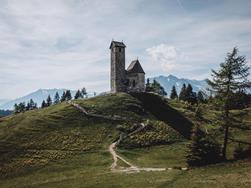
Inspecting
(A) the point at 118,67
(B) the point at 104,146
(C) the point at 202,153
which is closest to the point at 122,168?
(C) the point at 202,153

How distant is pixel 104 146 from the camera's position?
59.4 metres

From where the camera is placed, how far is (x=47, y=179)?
44000 millimetres

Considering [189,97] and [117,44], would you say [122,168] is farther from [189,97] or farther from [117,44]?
[189,97]

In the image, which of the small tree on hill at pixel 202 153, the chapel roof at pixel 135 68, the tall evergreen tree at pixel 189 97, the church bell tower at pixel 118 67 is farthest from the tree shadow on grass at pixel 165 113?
the tall evergreen tree at pixel 189 97

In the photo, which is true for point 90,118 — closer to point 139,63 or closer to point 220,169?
point 139,63

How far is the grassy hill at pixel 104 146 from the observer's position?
115 ft

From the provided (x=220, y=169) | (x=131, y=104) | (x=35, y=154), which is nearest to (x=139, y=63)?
(x=131, y=104)

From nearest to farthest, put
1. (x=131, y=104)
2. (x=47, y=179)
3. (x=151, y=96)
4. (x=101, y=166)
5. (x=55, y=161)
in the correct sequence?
1. (x=47, y=179)
2. (x=101, y=166)
3. (x=55, y=161)
4. (x=131, y=104)
5. (x=151, y=96)

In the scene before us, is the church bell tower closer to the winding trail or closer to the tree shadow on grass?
the tree shadow on grass

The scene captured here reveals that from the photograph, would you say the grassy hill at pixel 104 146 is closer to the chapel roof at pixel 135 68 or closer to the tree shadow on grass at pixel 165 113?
the tree shadow on grass at pixel 165 113

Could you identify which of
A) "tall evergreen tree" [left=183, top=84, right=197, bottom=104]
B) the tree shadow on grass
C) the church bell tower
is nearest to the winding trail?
the tree shadow on grass

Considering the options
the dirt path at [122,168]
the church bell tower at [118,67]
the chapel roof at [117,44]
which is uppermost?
the chapel roof at [117,44]

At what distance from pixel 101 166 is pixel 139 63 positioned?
173ft

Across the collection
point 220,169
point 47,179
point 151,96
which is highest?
point 151,96
